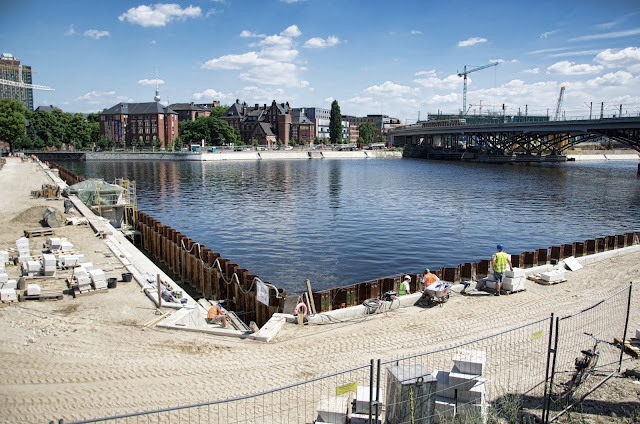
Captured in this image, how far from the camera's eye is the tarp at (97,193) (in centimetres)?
3725

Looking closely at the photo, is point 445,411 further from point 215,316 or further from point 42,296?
point 42,296

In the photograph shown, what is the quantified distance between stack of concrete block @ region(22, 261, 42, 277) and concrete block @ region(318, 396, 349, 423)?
14724mm

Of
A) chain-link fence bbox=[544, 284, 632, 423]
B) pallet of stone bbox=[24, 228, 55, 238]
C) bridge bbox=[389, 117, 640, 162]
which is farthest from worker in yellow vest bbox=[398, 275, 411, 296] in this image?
bridge bbox=[389, 117, 640, 162]

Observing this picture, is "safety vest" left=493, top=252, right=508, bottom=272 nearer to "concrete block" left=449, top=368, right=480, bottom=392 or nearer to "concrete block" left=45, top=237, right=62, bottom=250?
"concrete block" left=449, top=368, right=480, bottom=392

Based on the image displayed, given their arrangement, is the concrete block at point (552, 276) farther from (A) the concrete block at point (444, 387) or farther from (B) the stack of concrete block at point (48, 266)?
(B) the stack of concrete block at point (48, 266)

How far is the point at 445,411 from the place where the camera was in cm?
888

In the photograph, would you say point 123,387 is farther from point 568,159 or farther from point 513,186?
point 568,159

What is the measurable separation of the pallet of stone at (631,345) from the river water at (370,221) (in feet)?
42.4

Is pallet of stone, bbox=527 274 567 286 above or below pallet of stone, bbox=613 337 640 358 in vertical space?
below

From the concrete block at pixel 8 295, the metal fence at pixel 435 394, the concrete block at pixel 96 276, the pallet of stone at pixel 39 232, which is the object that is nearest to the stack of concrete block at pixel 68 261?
the concrete block at pixel 96 276

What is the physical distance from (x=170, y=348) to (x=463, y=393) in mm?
7274

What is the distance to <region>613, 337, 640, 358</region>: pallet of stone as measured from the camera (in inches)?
463

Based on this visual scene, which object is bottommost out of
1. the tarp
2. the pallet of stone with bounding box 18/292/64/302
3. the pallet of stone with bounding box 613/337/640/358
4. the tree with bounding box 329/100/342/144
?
the pallet of stone with bounding box 18/292/64/302

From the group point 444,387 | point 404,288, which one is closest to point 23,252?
point 404,288
